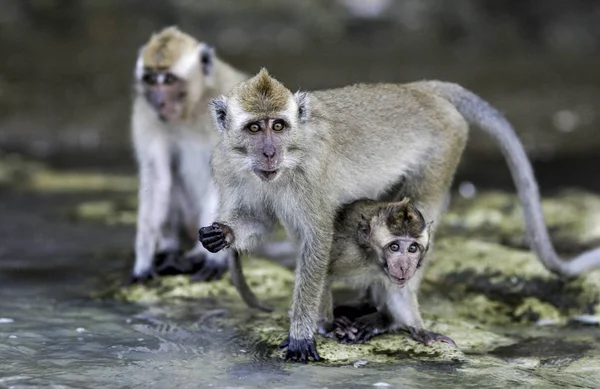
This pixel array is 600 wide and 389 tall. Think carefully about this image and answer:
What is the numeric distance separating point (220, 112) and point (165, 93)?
2.17m

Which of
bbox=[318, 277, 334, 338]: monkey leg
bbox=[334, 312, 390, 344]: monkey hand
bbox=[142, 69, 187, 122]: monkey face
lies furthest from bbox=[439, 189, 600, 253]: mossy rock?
bbox=[318, 277, 334, 338]: monkey leg

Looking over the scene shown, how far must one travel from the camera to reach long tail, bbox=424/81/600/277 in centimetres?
731

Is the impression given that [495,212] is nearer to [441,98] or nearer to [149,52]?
[441,98]

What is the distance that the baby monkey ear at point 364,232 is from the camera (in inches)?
242

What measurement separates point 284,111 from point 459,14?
46.5 ft

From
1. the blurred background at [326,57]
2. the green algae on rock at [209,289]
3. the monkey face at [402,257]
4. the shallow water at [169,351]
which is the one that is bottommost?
the shallow water at [169,351]

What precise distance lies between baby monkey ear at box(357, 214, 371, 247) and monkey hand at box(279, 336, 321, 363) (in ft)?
2.04

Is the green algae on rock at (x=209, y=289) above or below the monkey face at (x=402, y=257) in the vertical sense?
below

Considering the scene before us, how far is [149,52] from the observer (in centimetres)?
813

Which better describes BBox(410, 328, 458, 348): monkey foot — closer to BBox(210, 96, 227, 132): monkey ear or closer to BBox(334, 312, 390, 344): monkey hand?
BBox(334, 312, 390, 344): monkey hand

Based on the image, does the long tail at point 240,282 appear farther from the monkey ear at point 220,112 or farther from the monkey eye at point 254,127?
the monkey eye at point 254,127

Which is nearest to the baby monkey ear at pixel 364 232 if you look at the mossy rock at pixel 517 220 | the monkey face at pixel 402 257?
the monkey face at pixel 402 257

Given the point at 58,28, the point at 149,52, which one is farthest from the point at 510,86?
the point at 149,52

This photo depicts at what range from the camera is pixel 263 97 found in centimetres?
577
